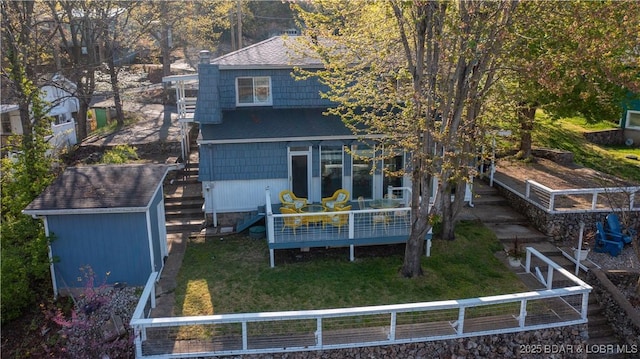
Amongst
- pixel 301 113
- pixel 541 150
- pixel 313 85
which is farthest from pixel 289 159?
pixel 541 150

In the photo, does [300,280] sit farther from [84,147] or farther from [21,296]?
[84,147]

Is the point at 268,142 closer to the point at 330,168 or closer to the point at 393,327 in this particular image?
the point at 330,168

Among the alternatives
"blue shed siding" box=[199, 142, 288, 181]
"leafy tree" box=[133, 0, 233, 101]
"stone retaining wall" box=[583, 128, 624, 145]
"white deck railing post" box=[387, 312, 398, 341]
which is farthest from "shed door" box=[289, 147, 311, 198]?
"stone retaining wall" box=[583, 128, 624, 145]

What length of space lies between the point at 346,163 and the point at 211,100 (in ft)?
15.0

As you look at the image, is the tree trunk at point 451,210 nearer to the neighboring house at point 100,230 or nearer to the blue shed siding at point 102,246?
the neighboring house at point 100,230

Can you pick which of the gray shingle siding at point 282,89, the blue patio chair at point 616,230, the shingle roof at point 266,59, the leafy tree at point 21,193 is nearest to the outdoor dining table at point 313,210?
the gray shingle siding at point 282,89

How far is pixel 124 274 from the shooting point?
11.4m

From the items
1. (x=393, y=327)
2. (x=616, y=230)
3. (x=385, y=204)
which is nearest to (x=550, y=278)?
(x=616, y=230)

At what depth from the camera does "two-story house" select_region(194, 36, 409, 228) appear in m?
14.7

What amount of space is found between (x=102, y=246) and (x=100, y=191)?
4.24 feet

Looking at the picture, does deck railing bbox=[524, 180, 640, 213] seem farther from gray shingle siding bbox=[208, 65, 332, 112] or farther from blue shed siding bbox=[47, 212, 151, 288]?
blue shed siding bbox=[47, 212, 151, 288]

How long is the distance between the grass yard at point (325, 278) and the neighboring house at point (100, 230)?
1.31 metres

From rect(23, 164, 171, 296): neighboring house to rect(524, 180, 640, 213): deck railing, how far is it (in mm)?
10833

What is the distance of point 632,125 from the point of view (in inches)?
920
